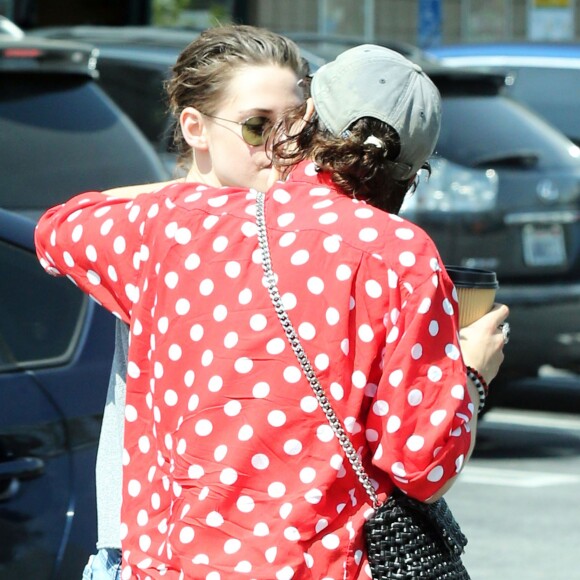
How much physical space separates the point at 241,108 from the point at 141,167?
9.47ft

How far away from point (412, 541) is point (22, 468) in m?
1.38

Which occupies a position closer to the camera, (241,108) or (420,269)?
(420,269)

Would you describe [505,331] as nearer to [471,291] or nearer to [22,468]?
[471,291]

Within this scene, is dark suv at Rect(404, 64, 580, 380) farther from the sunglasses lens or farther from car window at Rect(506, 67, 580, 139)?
the sunglasses lens

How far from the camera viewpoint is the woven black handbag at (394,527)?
200 centimetres

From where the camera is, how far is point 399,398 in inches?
77.9

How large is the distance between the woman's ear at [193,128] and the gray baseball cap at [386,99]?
1.22 feet

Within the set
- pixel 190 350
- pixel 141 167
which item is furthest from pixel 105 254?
pixel 141 167

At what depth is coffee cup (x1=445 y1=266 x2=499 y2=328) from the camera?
2.20 metres

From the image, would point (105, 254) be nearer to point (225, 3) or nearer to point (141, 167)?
point (141, 167)

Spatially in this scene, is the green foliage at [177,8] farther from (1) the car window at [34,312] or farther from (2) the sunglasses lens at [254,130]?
(2) the sunglasses lens at [254,130]

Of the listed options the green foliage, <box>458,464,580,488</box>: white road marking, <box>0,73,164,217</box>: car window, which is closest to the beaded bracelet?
<box>0,73,164,217</box>: car window

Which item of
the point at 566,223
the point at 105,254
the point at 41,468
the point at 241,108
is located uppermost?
the point at 241,108

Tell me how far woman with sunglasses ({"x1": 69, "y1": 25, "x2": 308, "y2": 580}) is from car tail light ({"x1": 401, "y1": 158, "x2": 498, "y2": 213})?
474cm
